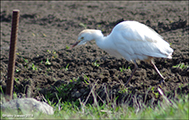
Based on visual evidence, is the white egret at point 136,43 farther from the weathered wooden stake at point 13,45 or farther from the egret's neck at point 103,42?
the weathered wooden stake at point 13,45

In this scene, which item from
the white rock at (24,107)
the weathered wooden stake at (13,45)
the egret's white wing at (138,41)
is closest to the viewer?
the white rock at (24,107)

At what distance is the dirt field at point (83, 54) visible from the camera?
4.06m

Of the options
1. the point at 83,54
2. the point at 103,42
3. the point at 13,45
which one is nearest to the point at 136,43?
the point at 103,42

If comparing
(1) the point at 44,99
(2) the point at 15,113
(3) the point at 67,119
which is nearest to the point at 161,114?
(3) the point at 67,119

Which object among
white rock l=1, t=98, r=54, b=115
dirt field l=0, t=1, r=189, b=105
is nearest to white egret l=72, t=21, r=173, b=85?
dirt field l=0, t=1, r=189, b=105

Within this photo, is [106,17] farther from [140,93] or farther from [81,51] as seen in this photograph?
[140,93]

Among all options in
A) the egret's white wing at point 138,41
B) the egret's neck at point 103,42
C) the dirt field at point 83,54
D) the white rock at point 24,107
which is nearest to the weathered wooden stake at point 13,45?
the white rock at point 24,107

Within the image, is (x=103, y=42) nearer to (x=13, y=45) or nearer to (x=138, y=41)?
(x=138, y=41)

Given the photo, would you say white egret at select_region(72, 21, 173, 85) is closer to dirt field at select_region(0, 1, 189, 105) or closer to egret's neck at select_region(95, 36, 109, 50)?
egret's neck at select_region(95, 36, 109, 50)

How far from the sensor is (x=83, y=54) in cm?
582

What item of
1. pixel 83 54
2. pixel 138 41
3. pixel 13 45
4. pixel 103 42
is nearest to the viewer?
pixel 13 45

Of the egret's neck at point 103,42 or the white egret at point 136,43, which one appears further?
the egret's neck at point 103,42

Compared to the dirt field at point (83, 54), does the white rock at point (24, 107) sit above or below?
below

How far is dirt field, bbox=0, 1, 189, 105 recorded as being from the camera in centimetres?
406
